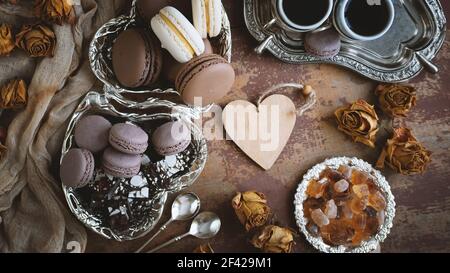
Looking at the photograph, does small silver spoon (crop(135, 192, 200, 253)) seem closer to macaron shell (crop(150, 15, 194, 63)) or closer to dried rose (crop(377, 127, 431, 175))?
macaron shell (crop(150, 15, 194, 63))

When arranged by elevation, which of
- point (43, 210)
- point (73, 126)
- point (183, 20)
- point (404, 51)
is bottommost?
point (43, 210)

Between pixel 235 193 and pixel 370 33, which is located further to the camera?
pixel 235 193

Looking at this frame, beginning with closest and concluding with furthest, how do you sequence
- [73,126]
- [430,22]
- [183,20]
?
[183,20], [73,126], [430,22]

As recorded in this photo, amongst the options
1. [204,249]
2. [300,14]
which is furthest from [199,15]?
[204,249]

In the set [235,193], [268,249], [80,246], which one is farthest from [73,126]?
[268,249]

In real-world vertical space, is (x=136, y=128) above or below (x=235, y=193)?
above

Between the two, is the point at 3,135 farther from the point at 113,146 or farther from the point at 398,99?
the point at 398,99

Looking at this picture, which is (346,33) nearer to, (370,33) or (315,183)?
(370,33)
